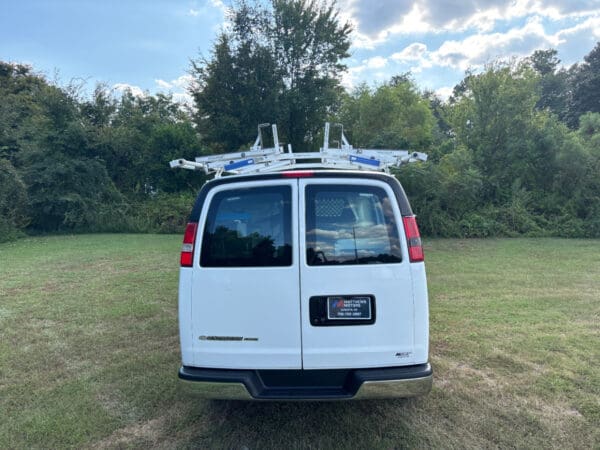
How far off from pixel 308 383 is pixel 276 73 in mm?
16607

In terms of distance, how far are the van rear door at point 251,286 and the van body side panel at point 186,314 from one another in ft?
0.09

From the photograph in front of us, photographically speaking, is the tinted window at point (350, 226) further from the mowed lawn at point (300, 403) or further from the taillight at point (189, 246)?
the mowed lawn at point (300, 403)

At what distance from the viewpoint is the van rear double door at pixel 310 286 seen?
99.0 inches

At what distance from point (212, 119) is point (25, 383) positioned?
15376 mm

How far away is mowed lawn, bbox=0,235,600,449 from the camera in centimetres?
278

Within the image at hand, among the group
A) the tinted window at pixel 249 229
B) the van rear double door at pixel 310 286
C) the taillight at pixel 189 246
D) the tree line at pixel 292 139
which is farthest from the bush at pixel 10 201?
the van rear double door at pixel 310 286

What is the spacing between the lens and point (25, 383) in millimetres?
3611

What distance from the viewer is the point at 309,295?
252 cm

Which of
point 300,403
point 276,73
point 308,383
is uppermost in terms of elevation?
point 276,73

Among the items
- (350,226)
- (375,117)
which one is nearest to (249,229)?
(350,226)

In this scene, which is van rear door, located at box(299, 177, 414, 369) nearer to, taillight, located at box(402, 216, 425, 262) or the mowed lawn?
taillight, located at box(402, 216, 425, 262)

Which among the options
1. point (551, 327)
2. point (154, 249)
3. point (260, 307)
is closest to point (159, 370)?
point (260, 307)

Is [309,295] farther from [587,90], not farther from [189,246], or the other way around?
[587,90]

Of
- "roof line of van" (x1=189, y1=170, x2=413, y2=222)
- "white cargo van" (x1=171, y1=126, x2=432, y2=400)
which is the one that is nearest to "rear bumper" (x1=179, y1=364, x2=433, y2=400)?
"white cargo van" (x1=171, y1=126, x2=432, y2=400)
